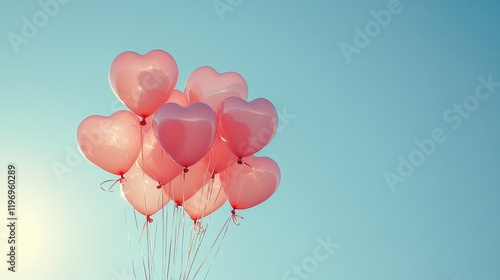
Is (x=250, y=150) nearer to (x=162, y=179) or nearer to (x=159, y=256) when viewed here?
(x=162, y=179)

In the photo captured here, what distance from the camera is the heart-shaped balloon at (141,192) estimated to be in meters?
4.82

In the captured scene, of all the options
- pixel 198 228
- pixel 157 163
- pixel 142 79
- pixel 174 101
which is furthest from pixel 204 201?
pixel 142 79

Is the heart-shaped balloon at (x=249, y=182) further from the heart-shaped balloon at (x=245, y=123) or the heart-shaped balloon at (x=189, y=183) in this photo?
the heart-shaped balloon at (x=245, y=123)

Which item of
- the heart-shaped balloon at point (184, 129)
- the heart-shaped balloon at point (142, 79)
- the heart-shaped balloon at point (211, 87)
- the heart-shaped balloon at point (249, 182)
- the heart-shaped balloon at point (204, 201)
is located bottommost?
the heart-shaped balloon at point (249, 182)

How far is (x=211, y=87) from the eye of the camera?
4.71 metres

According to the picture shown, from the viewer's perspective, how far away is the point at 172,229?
4863mm

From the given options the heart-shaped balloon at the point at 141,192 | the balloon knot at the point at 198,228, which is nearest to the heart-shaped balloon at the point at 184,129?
the heart-shaped balloon at the point at 141,192

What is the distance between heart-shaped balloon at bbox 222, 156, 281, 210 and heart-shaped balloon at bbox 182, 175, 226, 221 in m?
0.17

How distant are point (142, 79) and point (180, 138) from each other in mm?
550

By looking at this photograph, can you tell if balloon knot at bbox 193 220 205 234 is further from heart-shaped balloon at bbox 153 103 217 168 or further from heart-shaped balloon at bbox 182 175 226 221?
heart-shaped balloon at bbox 153 103 217 168

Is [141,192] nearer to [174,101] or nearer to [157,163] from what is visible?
[157,163]

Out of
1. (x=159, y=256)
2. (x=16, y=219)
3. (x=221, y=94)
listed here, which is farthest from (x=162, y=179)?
(x=16, y=219)

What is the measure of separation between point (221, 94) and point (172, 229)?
111 cm

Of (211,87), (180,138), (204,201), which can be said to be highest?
(211,87)
